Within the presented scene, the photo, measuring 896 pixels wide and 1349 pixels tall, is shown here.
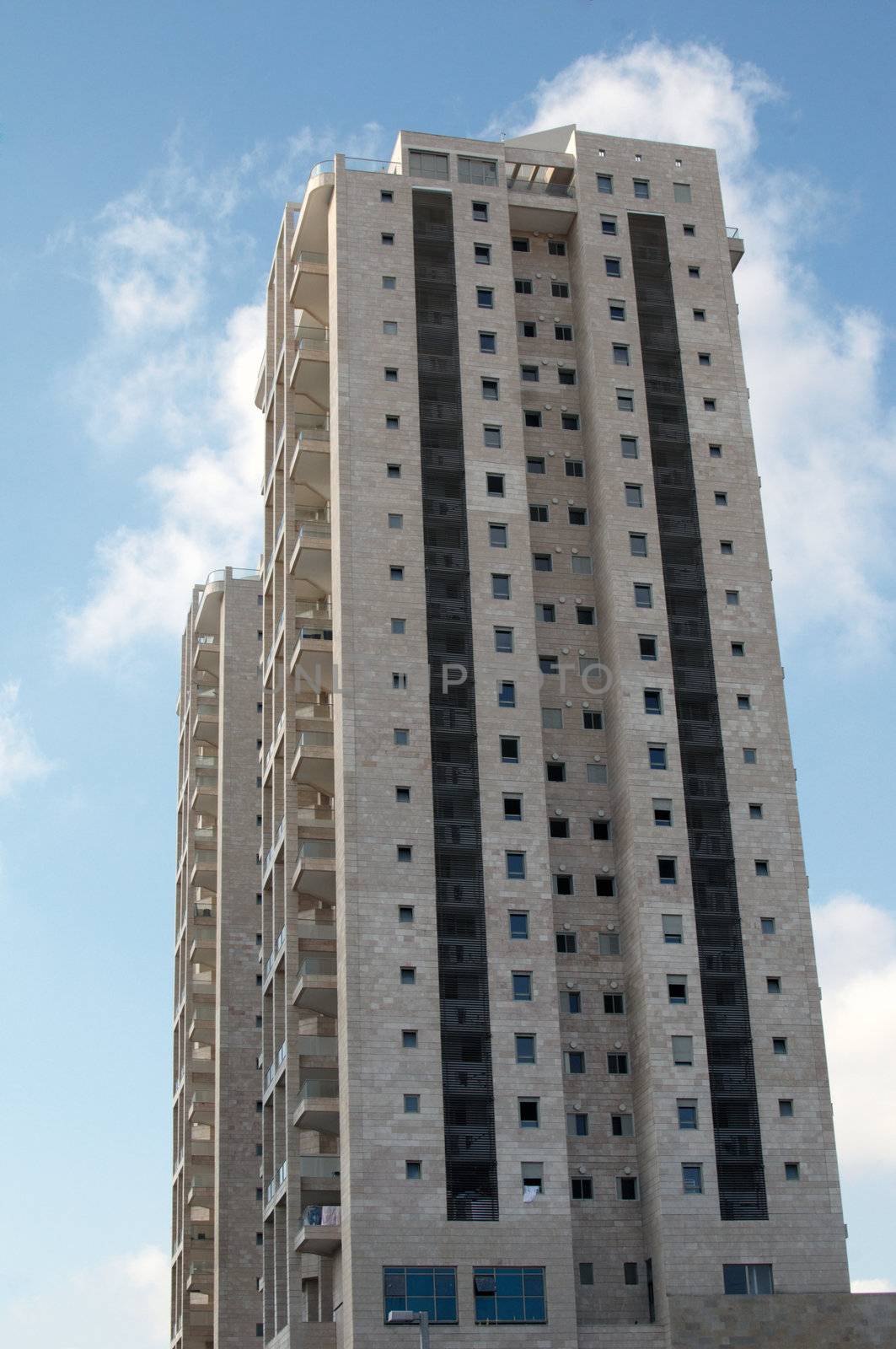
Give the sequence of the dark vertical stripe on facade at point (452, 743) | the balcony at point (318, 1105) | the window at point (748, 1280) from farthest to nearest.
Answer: the balcony at point (318, 1105)
the dark vertical stripe on facade at point (452, 743)
the window at point (748, 1280)

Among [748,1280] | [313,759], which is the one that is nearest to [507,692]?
[313,759]

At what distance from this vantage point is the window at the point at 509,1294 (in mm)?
62781

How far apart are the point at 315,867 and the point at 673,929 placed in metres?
14.1

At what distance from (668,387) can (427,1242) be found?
38129 millimetres

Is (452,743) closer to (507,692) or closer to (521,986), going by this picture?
(507,692)

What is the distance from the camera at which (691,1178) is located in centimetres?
6625

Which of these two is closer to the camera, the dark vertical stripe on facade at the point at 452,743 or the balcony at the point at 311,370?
the dark vertical stripe on facade at the point at 452,743

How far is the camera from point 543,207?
83750 millimetres

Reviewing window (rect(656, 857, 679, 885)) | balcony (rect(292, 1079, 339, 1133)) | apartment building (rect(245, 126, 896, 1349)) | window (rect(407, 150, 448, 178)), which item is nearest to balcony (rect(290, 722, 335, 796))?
apartment building (rect(245, 126, 896, 1349))

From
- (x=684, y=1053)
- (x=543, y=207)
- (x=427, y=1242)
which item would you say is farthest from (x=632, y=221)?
(x=427, y=1242)

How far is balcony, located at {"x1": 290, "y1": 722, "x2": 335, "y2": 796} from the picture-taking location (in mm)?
76000

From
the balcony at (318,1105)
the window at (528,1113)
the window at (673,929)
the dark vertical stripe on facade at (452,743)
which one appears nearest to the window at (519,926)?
the dark vertical stripe on facade at (452,743)

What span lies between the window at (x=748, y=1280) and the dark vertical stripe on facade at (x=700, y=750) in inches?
70.5

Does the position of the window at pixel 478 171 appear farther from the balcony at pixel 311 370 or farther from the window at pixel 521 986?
the window at pixel 521 986
